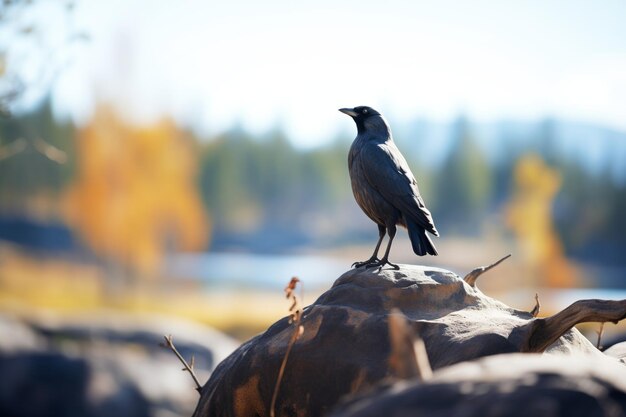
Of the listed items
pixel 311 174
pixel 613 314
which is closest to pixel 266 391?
pixel 613 314

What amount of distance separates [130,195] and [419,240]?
20.2m

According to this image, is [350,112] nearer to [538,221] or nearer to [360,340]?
[360,340]

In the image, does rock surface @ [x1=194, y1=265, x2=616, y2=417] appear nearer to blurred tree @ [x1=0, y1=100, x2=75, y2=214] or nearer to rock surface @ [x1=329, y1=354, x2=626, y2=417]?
rock surface @ [x1=329, y1=354, x2=626, y2=417]

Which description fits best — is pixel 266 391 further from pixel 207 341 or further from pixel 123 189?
pixel 123 189

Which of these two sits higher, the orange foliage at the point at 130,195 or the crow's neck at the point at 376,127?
the crow's neck at the point at 376,127

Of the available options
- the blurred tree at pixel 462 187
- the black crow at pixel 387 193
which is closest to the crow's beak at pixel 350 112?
the black crow at pixel 387 193

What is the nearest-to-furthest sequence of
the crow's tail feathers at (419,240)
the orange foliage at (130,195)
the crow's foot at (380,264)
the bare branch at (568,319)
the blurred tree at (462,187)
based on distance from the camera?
the bare branch at (568,319)
the crow's foot at (380,264)
the crow's tail feathers at (419,240)
the orange foliage at (130,195)
the blurred tree at (462,187)

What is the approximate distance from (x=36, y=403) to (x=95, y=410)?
86 centimetres

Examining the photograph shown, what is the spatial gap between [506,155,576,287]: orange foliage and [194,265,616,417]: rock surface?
60.1 ft

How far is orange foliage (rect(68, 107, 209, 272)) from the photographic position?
24484 millimetres

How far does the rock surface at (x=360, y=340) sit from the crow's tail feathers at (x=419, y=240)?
0.65 feet

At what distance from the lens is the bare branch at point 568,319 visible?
13.1 ft

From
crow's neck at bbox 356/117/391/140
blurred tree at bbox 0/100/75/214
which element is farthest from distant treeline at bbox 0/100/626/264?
crow's neck at bbox 356/117/391/140

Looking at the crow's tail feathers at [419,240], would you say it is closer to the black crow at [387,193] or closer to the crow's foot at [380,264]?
the black crow at [387,193]
